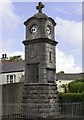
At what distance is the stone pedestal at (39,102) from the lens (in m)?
20.2

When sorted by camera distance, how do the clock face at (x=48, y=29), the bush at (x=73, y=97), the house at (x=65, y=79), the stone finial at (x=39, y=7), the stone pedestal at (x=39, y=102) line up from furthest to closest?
the house at (x=65, y=79), the bush at (x=73, y=97), the stone finial at (x=39, y=7), the clock face at (x=48, y=29), the stone pedestal at (x=39, y=102)

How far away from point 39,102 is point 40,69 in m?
2.25

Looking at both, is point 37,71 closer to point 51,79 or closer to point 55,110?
point 51,79

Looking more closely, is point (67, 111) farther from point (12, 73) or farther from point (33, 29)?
point (12, 73)

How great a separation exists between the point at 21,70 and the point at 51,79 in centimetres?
1057

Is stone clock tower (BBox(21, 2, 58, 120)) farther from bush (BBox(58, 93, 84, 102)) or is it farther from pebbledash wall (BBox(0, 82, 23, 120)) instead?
bush (BBox(58, 93, 84, 102))

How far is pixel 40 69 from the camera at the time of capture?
806 inches

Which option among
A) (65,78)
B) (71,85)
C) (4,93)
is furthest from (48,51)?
(65,78)

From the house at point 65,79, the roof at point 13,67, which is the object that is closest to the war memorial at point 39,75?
the roof at point 13,67

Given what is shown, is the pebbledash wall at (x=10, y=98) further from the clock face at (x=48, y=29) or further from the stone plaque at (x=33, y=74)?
the clock face at (x=48, y=29)

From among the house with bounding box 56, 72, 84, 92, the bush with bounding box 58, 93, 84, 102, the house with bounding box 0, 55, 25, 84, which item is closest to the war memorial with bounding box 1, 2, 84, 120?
the bush with bounding box 58, 93, 84, 102

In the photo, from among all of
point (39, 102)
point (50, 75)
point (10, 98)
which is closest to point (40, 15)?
point (50, 75)

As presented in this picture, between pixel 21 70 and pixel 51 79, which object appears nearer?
pixel 51 79

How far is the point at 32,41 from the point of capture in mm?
21047
